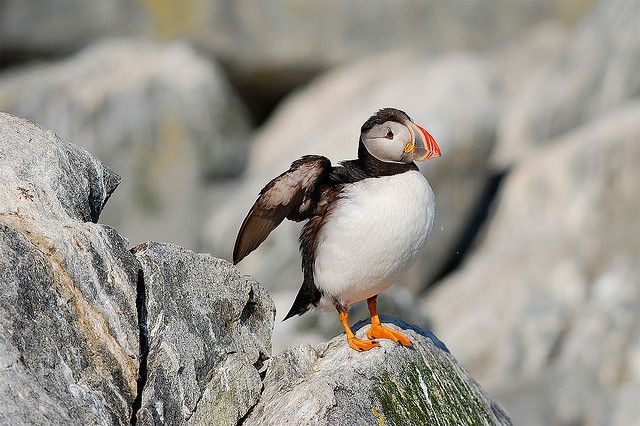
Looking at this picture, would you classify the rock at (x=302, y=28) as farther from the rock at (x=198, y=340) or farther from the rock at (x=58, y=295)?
the rock at (x=58, y=295)

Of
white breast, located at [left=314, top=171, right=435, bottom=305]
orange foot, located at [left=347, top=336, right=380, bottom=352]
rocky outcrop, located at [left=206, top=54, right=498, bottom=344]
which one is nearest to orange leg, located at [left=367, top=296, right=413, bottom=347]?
orange foot, located at [left=347, top=336, right=380, bottom=352]

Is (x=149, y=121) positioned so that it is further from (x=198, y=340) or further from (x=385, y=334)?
(x=198, y=340)

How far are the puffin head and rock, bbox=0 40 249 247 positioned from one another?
12.5 metres

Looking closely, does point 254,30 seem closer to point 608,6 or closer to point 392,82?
point 392,82

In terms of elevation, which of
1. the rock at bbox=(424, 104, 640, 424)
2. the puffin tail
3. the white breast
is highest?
the rock at bbox=(424, 104, 640, 424)

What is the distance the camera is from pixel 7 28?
21.0m

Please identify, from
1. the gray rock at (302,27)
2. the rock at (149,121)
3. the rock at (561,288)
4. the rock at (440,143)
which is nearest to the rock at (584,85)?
the rock at (561,288)

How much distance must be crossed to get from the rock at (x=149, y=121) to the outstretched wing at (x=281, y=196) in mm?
12382

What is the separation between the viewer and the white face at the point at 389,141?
7316 millimetres

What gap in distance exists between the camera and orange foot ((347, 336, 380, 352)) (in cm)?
693

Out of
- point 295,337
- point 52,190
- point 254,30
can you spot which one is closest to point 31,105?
point 254,30

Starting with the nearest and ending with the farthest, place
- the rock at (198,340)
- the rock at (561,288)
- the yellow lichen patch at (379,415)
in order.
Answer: the rock at (198,340)
the yellow lichen patch at (379,415)
the rock at (561,288)

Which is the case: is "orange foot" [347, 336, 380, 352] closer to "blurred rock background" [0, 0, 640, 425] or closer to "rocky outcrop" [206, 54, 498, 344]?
"blurred rock background" [0, 0, 640, 425]

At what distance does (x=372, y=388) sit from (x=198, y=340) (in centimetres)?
95
